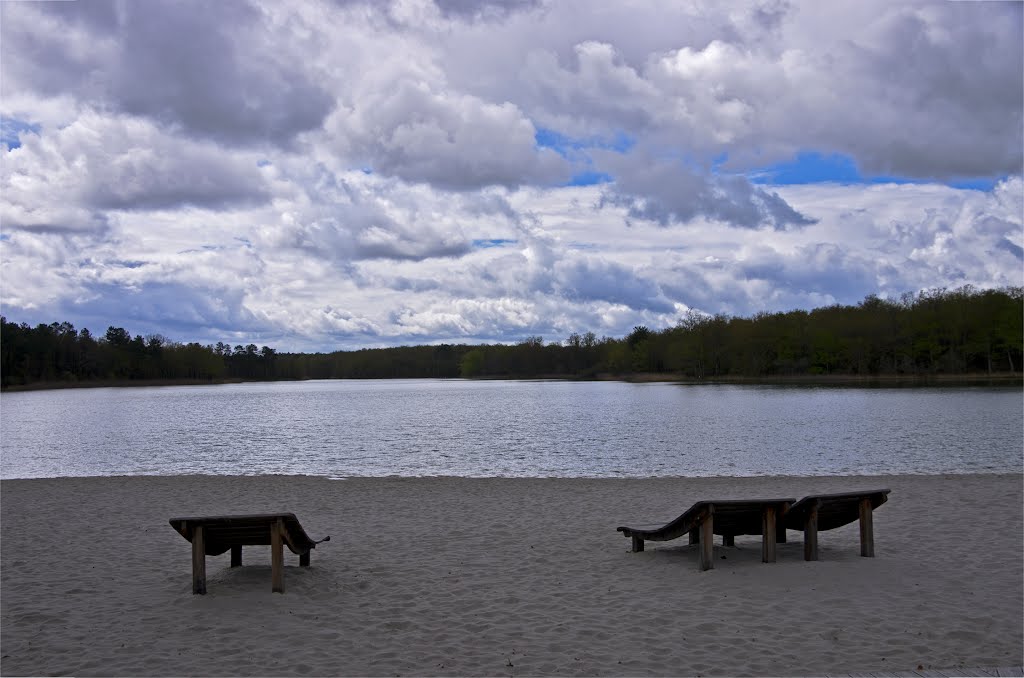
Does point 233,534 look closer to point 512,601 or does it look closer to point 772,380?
point 512,601

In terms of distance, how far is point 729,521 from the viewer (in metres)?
9.16

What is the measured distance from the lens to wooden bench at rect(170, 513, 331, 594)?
7824mm

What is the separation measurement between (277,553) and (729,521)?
16.5ft

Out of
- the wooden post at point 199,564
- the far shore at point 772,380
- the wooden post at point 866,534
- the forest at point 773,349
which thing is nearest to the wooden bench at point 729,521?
the wooden post at point 866,534

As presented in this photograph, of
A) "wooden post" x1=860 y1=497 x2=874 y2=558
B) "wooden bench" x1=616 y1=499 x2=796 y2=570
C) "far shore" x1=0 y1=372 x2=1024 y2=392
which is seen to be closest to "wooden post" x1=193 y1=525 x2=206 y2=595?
"wooden bench" x1=616 y1=499 x2=796 y2=570

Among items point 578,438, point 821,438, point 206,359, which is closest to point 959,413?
point 821,438

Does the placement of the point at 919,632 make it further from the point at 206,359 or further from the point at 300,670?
the point at 206,359

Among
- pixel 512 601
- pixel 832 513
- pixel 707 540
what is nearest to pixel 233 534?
pixel 512 601

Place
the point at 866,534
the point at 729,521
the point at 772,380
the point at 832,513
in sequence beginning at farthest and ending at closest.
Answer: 1. the point at 772,380
2. the point at 866,534
3. the point at 832,513
4. the point at 729,521

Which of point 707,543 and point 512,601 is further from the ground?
point 707,543

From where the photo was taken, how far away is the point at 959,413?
42719mm

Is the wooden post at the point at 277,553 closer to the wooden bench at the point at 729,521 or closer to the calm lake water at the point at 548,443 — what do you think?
the wooden bench at the point at 729,521

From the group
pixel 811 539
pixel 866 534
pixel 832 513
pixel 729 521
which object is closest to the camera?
pixel 729 521

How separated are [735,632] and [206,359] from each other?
184m
